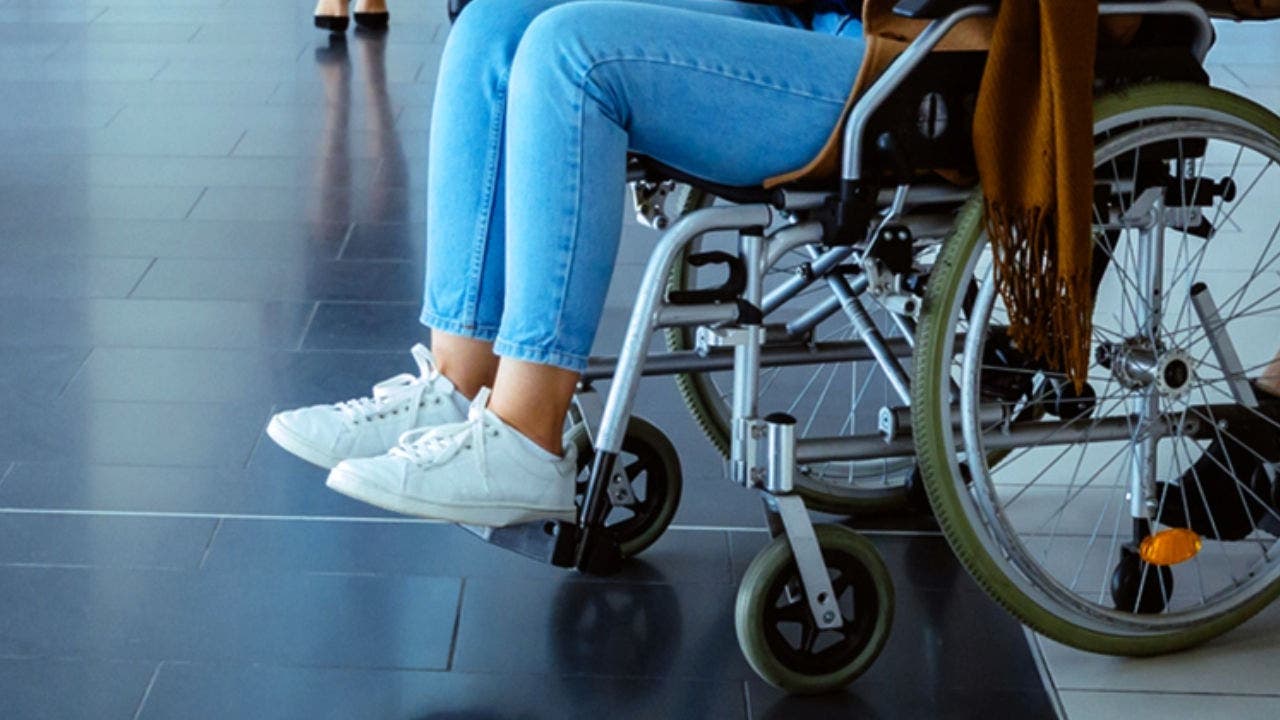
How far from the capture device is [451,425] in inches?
67.6

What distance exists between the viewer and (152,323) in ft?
9.27

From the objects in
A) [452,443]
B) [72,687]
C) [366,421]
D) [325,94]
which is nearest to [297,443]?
[366,421]

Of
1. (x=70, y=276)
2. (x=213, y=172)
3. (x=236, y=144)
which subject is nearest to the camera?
(x=70, y=276)

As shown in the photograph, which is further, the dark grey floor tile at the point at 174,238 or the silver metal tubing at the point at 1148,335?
the dark grey floor tile at the point at 174,238

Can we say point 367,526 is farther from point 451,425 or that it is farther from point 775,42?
point 775,42

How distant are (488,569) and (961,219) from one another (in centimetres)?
67

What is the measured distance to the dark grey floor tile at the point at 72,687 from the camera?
169 cm

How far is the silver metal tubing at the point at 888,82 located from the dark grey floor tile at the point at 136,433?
3.31 ft

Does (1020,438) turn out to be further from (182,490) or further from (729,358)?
(182,490)

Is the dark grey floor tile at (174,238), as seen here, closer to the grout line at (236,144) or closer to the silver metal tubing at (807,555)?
the grout line at (236,144)

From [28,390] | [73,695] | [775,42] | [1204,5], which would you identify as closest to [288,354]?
[28,390]

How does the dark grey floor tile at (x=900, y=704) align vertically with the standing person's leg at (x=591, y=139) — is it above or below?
below

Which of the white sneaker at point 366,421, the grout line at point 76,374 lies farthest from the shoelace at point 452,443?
the grout line at point 76,374

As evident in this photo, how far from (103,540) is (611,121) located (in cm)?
83
